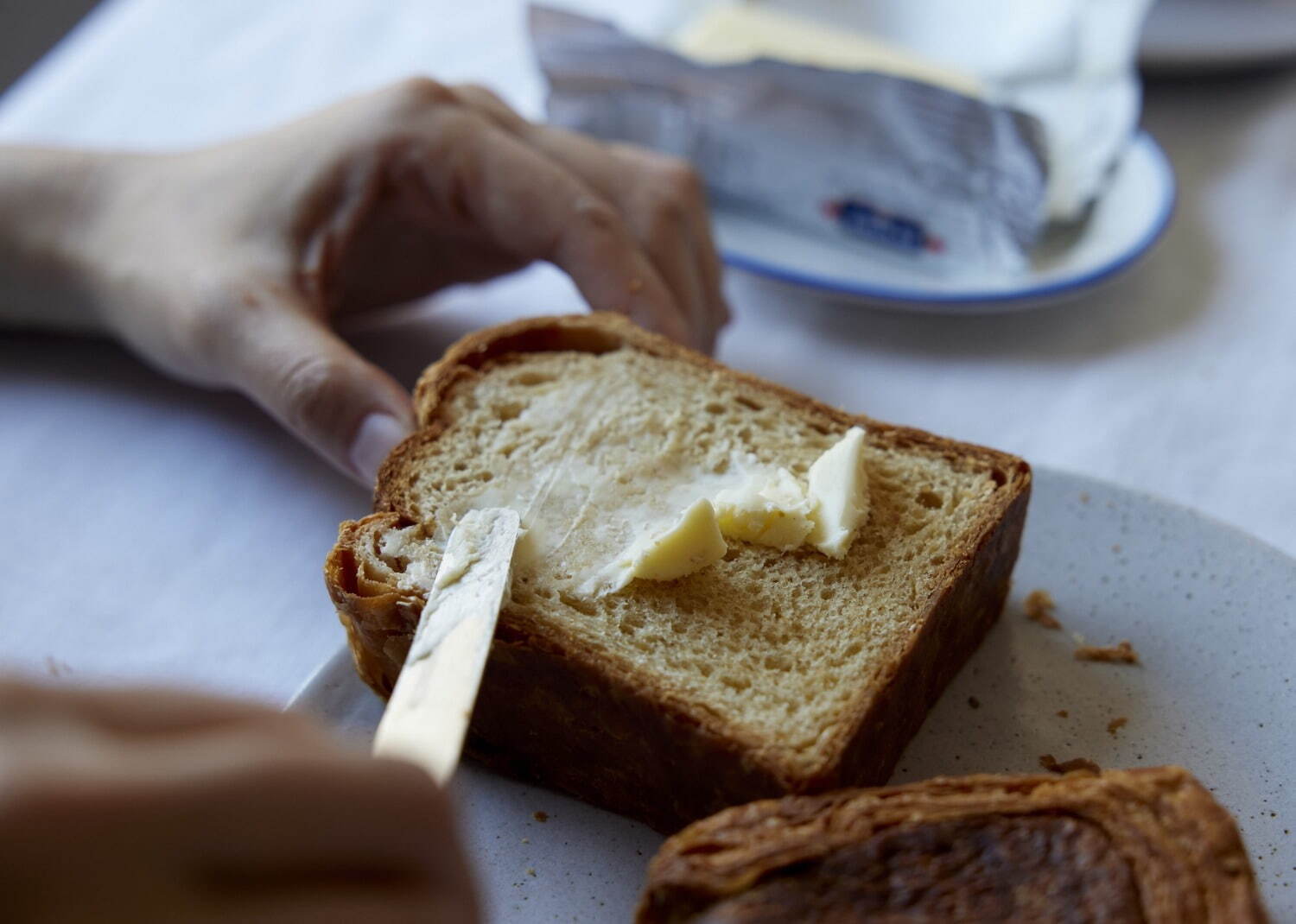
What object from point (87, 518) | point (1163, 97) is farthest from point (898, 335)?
point (87, 518)

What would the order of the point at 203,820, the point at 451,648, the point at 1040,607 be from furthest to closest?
the point at 1040,607
the point at 451,648
the point at 203,820

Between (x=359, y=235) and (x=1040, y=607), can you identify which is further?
(x=359, y=235)

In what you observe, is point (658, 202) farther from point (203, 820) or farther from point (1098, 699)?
point (203, 820)

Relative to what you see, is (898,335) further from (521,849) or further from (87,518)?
(87,518)

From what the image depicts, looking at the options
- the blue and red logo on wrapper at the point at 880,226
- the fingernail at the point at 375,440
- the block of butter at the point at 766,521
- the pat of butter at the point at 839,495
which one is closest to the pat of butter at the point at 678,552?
the block of butter at the point at 766,521

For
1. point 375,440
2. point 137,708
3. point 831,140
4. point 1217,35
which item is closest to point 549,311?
point 831,140

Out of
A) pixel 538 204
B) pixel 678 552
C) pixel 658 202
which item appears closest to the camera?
pixel 678 552

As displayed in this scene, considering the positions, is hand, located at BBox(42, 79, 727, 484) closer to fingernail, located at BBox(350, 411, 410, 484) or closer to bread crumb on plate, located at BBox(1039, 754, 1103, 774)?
fingernail, located at BBox(350, 411, 410, 484)

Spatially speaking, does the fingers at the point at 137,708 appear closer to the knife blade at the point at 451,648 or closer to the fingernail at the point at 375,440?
the knife blade at the point at 451,648
